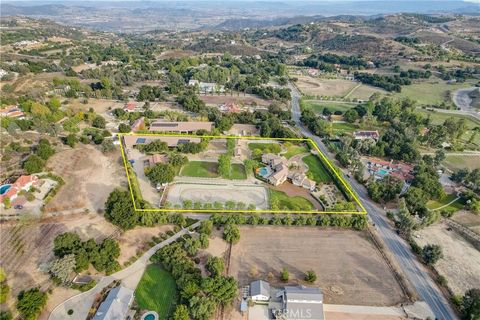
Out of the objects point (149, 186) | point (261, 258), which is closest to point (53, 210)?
point (149, 186)

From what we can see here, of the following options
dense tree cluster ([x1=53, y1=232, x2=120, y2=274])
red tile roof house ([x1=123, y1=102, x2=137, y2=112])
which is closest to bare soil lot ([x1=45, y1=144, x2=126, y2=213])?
dense tree cluster ([x1=53, y1=232, x2=120, y2=274])

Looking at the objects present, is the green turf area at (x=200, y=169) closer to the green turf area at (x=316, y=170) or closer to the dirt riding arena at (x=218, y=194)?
the dirt riding arena at (x=218, y=194)

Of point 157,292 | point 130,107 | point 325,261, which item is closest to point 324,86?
point 130,107

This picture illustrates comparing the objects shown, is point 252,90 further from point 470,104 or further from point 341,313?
point 341,313

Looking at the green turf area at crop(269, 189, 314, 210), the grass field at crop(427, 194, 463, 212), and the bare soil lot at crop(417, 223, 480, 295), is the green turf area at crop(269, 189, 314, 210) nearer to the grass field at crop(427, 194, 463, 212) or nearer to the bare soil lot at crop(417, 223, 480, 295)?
the bare soil lot at crop(417, 223, 480, 295)

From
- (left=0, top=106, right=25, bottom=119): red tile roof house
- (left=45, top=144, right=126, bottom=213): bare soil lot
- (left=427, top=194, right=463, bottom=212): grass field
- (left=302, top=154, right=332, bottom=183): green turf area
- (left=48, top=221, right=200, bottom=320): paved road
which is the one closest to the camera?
(left=48, top=221, right=200, bottom=320): paved road

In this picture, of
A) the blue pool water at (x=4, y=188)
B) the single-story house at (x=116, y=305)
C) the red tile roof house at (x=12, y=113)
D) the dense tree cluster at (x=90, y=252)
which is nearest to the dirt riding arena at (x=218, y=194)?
the dense tree cluster at (x=90, y=252)

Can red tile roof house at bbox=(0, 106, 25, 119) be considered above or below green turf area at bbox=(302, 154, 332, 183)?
above
